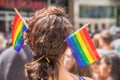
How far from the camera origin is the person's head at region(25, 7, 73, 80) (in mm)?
2123

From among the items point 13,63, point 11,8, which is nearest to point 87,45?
point 13,63

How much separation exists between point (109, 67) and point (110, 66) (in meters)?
0.02

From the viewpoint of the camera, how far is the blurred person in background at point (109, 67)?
412 centimetres

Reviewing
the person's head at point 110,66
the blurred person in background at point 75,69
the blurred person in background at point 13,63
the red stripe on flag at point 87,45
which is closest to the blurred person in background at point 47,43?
the red stripe on flag at point 87,45

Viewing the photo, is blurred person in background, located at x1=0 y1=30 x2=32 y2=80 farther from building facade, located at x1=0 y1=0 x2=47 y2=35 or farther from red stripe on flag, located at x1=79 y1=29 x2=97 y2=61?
building facade, located at x1=0 y1=0 x2=47 y2=35

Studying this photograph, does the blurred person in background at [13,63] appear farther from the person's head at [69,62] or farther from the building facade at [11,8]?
the building facade at [11,8]

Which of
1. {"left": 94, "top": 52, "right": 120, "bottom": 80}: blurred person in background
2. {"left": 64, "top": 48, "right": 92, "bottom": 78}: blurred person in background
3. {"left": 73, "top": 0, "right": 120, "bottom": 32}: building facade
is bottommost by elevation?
{"left": 73, "top": 0, "right": 120, "bottom": 32}: building facade

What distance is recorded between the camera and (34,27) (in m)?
2.18

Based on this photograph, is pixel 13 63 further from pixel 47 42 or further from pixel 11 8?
pixel 11 8

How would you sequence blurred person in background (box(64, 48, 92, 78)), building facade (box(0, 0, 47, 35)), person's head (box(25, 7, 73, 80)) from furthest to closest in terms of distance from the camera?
building facade (box(0, 0, 47, 35)) → blurred person in background (box(64, 48, 92, 78)) → person's head (box(25, 7, 73, 80))

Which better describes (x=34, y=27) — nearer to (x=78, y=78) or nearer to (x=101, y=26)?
(x=78, y=78)

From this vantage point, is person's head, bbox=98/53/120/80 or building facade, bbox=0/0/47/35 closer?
person's head, bbox=98/53/120/80

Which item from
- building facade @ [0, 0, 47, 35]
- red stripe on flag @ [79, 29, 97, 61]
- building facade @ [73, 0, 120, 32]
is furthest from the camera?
building facade @ [73, 0, 120, 32]

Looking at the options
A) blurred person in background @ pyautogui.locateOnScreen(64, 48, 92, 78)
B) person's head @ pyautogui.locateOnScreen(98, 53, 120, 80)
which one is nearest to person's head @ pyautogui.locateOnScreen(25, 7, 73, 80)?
blurred person in background @ pyautogui.locateOnScreen(64, 48, 92, 78)
